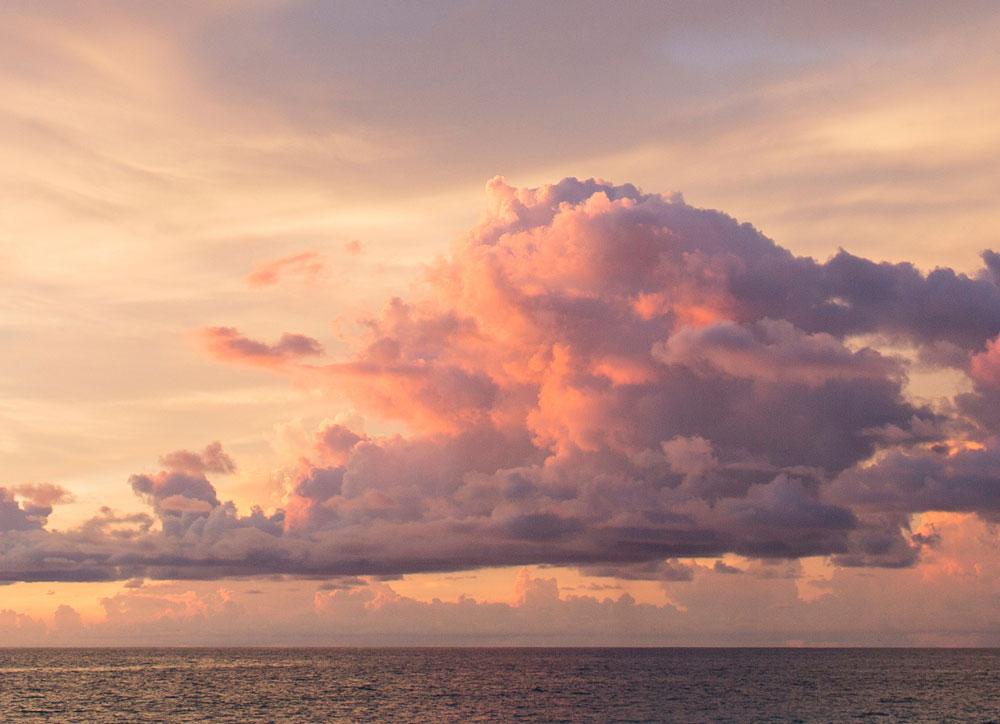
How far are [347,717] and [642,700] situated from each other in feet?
190

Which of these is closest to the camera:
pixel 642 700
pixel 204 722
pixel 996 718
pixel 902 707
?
pixel 204 722

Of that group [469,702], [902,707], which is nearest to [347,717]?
[469,702]

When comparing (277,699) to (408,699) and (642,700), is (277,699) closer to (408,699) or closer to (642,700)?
(408,699)

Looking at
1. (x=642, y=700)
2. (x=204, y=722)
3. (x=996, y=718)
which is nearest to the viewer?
(x=204, y=722)

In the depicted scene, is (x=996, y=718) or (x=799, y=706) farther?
(x=799, y=706)

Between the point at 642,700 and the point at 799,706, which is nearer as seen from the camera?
the point at 799,706

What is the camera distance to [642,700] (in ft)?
614

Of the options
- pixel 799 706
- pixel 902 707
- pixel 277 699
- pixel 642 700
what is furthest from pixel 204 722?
pixel 902 707

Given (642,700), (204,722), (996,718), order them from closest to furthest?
1. (204,722)
2. (996,718)
3. (642,700)

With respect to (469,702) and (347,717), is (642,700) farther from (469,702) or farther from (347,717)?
(347,717)

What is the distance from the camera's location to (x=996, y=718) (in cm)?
15800

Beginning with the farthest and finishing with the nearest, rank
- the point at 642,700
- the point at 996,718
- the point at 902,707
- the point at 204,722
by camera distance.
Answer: the point at 642,700 < the point at 902,707 < the point at 996,718 < the point at 204,722

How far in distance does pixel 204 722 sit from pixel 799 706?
93489mm

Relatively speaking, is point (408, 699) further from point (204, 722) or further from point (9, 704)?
point (9, 704)
